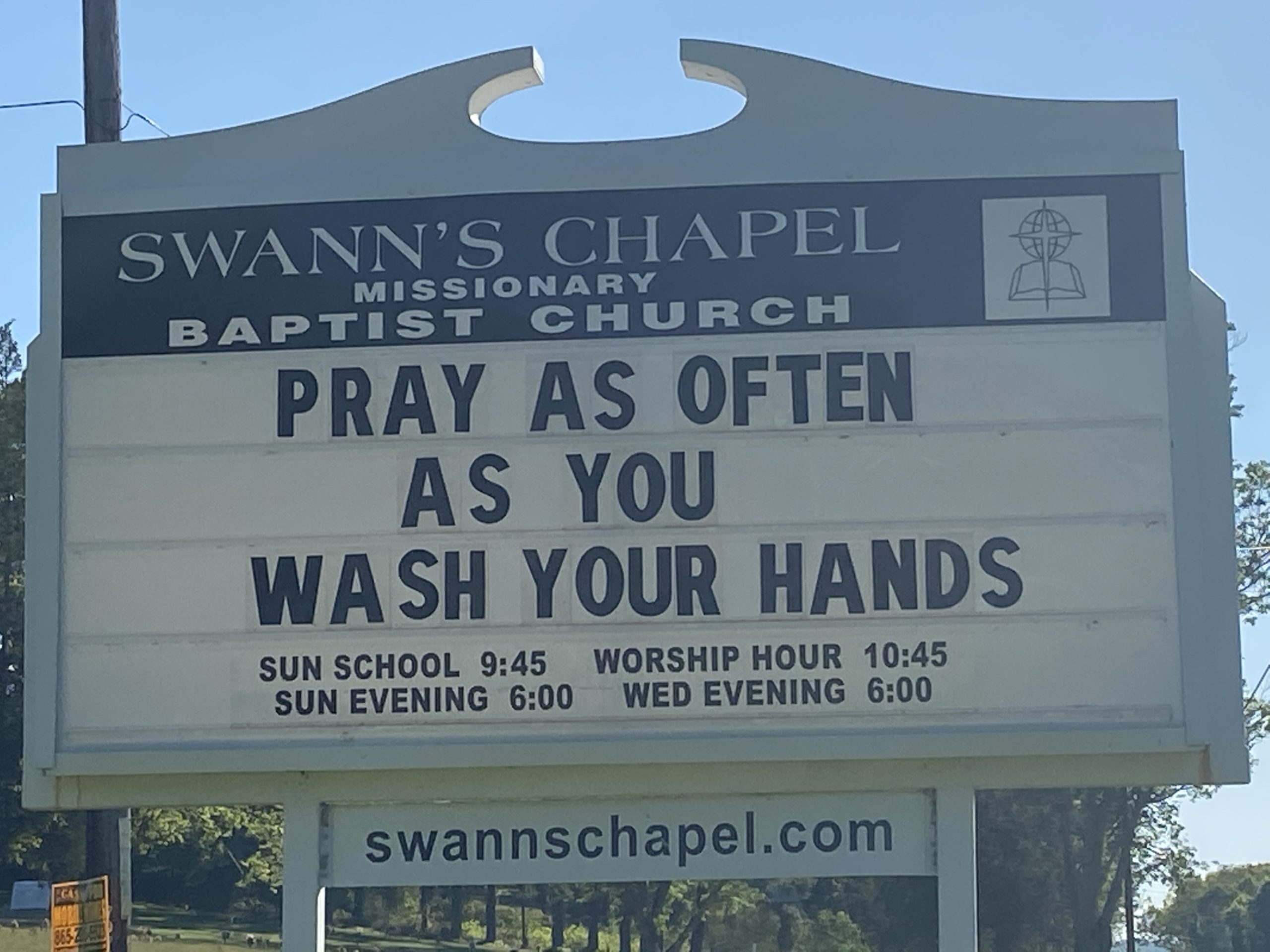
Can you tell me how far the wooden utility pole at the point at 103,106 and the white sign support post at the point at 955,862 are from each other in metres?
6.17

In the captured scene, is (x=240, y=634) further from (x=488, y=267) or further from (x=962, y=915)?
(x=962, y=915)

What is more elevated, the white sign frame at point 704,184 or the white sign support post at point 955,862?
the white sign frame at point 704,184

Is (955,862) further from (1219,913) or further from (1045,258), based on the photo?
(1219,913)

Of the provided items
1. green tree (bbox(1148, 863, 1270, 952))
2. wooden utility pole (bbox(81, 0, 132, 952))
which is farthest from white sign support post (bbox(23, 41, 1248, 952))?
green tree (bbox(1148, 863, 1270, 952))

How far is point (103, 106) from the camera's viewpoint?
37.3ft

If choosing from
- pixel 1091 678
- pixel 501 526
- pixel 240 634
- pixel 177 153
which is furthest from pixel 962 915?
pixel 177 153

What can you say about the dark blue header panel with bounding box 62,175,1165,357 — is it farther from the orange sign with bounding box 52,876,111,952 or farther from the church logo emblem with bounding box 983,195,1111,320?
the orange sign with bounding box 52,876,111,952

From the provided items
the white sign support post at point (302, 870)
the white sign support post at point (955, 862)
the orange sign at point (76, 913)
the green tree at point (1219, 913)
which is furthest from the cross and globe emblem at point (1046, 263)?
the green tree at point (1219, 913)

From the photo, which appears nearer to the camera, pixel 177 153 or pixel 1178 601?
pixel 1178 601

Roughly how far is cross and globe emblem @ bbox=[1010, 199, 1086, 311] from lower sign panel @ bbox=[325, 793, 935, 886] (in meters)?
1.99

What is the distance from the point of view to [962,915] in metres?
6.95

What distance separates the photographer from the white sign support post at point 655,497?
22.6 ft

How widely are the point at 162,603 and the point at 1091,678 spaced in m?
3.53

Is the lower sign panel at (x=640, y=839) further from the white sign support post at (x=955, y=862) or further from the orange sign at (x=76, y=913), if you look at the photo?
the orange sign at (x=76, y=913)
